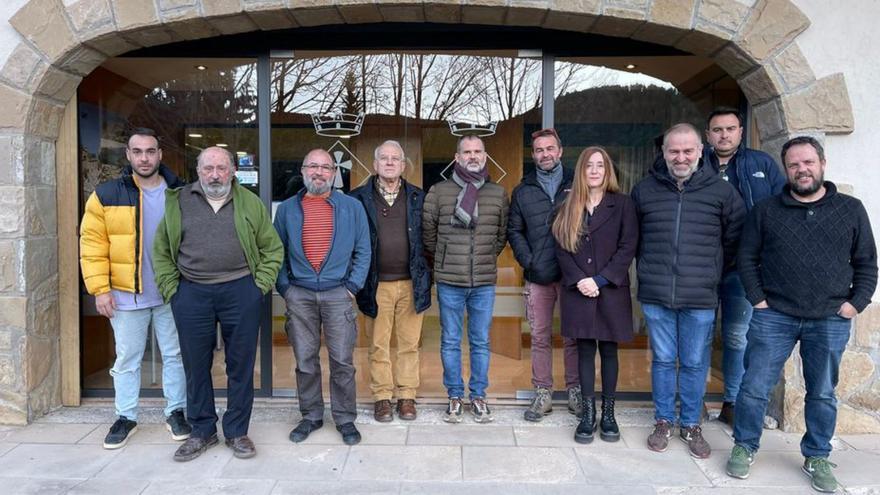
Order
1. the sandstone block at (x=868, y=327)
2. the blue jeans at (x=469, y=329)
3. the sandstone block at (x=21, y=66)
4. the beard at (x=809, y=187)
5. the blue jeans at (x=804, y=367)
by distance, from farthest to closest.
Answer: the blue jeans at (x=469, y=329)
the sandstone block at (x=21, y=66)
the sandstone block at (x=868, y=327)
the blue jeans at (x=804, y=367)
the beard at (x=809, y=187)

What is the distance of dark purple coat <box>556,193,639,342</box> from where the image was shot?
12.0 ft

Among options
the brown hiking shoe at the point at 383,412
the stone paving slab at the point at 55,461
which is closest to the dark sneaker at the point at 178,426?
the stone paving slab at the point at 55,461

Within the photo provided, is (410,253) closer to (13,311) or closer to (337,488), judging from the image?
(337,488)

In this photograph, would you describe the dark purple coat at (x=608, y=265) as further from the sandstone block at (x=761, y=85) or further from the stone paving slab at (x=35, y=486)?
the stone paving slab at (x=35, y=486)

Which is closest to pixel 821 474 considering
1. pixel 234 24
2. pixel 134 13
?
pixel 234 24

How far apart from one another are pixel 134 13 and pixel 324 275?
7.00 feet

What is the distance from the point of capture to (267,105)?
4.65m

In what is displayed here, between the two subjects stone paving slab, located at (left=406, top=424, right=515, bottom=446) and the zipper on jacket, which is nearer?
the zipper on jacket

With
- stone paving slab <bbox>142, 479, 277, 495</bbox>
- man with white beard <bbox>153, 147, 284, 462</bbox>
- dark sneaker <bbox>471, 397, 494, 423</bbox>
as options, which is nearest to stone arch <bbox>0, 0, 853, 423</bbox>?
man with white beard <bbox>153, 147, 284, 462</bbox>

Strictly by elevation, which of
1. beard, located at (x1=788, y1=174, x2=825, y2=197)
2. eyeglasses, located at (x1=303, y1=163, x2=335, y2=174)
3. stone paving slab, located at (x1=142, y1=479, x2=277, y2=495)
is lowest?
stone paving slab, located at (x1=142, y1=479, x2=277, y2=495)

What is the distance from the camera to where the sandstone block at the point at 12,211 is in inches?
159

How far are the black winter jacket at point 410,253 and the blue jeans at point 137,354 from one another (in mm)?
1200

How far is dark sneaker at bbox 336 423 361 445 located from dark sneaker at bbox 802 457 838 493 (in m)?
2.55

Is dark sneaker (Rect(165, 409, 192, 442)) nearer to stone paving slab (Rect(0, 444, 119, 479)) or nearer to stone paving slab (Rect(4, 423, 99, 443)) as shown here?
stone paving slab (Rect(0, 444, 119, 479))
